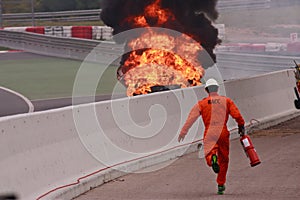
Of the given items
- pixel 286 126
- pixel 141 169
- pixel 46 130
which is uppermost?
pixel 46 130

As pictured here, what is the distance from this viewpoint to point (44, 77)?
119 ft

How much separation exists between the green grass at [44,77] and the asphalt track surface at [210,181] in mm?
15202

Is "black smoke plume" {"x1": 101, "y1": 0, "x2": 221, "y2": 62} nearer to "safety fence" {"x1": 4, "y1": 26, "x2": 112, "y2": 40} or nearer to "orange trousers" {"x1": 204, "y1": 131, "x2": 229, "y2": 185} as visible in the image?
"orange trousers" {"x1": 204, "y1": 131, "x2": 229, "y2": 185}

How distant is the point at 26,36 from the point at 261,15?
13119mm

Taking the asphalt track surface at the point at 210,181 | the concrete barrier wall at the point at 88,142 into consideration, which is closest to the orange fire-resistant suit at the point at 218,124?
the asphalt track surface at the point at 210,181

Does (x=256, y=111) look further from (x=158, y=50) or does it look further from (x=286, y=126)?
(x=158, y=50)

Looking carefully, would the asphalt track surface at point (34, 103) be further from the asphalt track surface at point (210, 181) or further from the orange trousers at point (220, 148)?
the orange trousers at point (220, 148)

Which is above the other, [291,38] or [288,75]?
[288,75]

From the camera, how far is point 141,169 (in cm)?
1371

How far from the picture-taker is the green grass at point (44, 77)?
3103 cm

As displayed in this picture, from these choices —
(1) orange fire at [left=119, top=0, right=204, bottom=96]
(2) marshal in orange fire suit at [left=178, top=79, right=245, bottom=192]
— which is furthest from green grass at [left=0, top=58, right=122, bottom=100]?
(2) marshal in orange fire suit at [left=178, top=79, right=245, bottom=192]

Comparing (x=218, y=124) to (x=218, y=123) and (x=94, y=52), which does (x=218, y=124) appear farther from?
(x=94, y=52)

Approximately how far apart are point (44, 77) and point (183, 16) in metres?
14.8

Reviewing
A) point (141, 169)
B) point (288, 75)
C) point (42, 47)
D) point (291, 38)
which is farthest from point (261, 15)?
point (141, 169)
